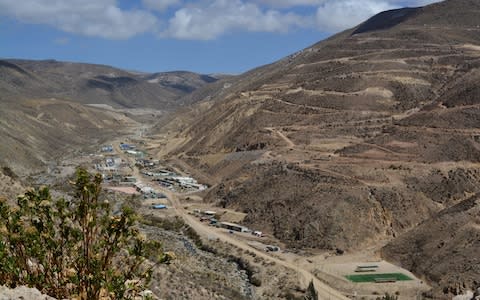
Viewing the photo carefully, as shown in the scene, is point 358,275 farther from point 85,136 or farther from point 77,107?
point 77,107

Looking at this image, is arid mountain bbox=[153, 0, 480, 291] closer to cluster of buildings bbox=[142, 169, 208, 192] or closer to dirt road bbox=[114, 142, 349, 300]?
cluster of buildings bbox=[142, 169, 208, 192]

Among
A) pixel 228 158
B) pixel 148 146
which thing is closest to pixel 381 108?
pixel 228 158

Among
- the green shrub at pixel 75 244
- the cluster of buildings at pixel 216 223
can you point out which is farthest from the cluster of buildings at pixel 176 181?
the green shrub at pixel 75 244

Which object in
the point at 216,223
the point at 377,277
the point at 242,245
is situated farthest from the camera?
the point at 216,223

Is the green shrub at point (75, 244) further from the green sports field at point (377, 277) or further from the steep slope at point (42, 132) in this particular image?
the steep slope at point (42, 132)

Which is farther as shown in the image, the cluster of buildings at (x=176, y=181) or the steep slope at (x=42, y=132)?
the steep slope at (x=42, y=132)

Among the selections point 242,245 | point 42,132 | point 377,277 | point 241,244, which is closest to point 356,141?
point 241,244

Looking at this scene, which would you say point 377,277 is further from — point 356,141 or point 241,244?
point 356,141
